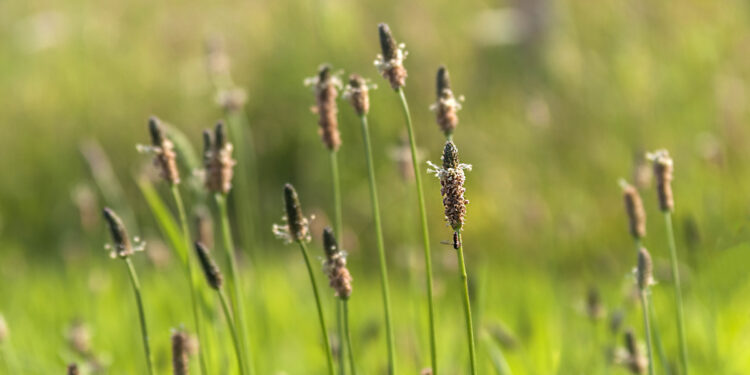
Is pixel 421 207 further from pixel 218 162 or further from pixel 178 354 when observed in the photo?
pixel 178 354

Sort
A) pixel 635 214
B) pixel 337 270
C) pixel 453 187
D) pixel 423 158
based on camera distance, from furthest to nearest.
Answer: pixel 423 158 < pixel 635 214 < pixel 337 270 < pixel 453 187

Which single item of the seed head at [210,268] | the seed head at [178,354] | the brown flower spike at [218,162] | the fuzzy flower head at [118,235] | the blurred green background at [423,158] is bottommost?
the seed head at [178,354]

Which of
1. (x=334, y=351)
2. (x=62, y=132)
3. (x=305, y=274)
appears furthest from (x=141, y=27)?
(x=334, y=351)

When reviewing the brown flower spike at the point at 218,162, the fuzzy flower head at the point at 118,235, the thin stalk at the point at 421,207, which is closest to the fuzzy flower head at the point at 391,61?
the thin stalk at the point at 421,207

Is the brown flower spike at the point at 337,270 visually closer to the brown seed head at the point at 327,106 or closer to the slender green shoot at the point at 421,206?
the slender green shoot at the point at 421,206

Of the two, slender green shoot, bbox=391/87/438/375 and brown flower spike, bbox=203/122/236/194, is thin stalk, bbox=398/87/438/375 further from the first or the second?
brown flower spike, bbox=203/122/236/194

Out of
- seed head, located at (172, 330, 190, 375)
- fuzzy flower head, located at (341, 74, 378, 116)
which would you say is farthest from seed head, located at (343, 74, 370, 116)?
seed head, located at (172, 330, 190, 375)

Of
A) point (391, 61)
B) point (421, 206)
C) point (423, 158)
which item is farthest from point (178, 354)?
A: point (423, 158)
